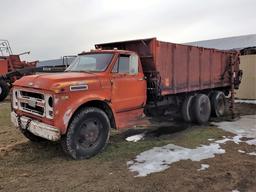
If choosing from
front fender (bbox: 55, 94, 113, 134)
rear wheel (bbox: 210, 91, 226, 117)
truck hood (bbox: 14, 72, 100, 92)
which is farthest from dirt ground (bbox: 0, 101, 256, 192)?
rear wheel (bbox: 210, 91, 226, 117)

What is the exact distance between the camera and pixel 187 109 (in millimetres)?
9359

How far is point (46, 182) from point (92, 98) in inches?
74.9

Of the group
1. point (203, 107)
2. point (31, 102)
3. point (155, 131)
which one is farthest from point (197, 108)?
point (31, 102)

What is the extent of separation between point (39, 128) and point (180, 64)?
15.7ft

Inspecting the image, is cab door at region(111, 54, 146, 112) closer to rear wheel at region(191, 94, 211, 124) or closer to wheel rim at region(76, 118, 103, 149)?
wheel rim at region(76, 118, 103, 149)

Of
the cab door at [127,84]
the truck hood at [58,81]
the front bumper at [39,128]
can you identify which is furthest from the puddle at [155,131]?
the front bumper at [39,128]

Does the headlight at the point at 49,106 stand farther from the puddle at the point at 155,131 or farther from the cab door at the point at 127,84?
the puddle at the point at 155,131

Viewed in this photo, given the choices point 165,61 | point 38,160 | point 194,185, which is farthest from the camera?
point 165,61

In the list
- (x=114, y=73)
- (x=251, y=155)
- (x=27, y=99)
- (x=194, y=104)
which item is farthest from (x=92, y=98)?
(x=194, y=104)

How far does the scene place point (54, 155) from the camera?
609 centimetres

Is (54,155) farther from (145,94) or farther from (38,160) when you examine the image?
(145,94)

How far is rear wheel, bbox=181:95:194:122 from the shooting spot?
9348mm

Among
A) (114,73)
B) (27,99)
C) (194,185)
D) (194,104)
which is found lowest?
(194,185)

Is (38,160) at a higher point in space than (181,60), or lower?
lower
